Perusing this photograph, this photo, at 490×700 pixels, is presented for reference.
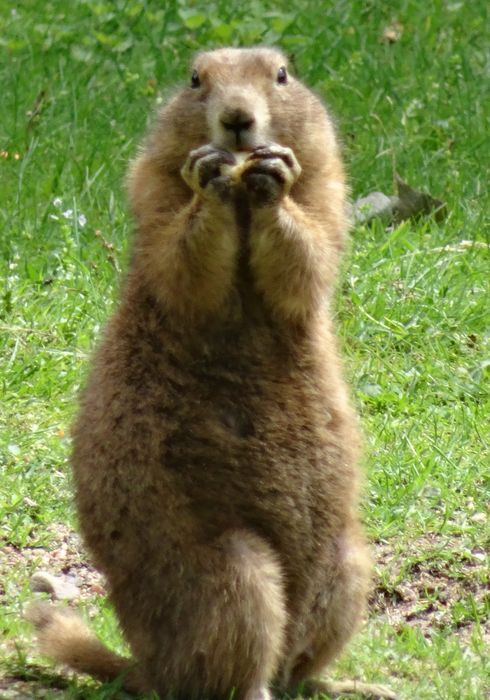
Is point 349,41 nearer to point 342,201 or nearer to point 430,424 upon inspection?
point 430,424

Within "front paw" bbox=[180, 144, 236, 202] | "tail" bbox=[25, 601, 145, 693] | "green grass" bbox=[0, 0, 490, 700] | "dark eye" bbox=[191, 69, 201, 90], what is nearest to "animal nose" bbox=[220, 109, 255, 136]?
"front paw" bbox=[180, 144, 236, 202]

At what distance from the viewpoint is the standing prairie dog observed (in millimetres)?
4227

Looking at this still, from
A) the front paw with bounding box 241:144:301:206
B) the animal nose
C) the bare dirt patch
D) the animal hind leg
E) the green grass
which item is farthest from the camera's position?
the green grass

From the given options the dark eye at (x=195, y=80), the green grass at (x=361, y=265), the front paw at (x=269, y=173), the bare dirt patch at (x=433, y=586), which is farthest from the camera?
the green grass at (x=361, y=265)

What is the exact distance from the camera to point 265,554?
4277 mm

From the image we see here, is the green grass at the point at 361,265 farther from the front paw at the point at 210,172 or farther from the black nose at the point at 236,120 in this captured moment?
the black nose at the point at 236,120

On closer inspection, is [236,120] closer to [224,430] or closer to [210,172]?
[210,172]

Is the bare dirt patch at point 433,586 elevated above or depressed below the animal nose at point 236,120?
below

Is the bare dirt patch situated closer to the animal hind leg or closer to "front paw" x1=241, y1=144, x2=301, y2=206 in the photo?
the animal hind leg

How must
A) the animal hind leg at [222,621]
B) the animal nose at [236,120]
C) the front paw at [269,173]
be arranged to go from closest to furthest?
the animal hind leg at [222,621], the front paw at [269,173], the animal nose at [236,120]

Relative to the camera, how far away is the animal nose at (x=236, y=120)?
14.6ft

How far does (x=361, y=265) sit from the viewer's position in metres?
7.23

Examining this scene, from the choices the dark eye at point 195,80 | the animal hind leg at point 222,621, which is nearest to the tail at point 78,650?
the animal hind leg at point 222,621

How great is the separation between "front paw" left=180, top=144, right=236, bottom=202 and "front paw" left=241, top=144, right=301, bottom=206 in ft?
0.17
